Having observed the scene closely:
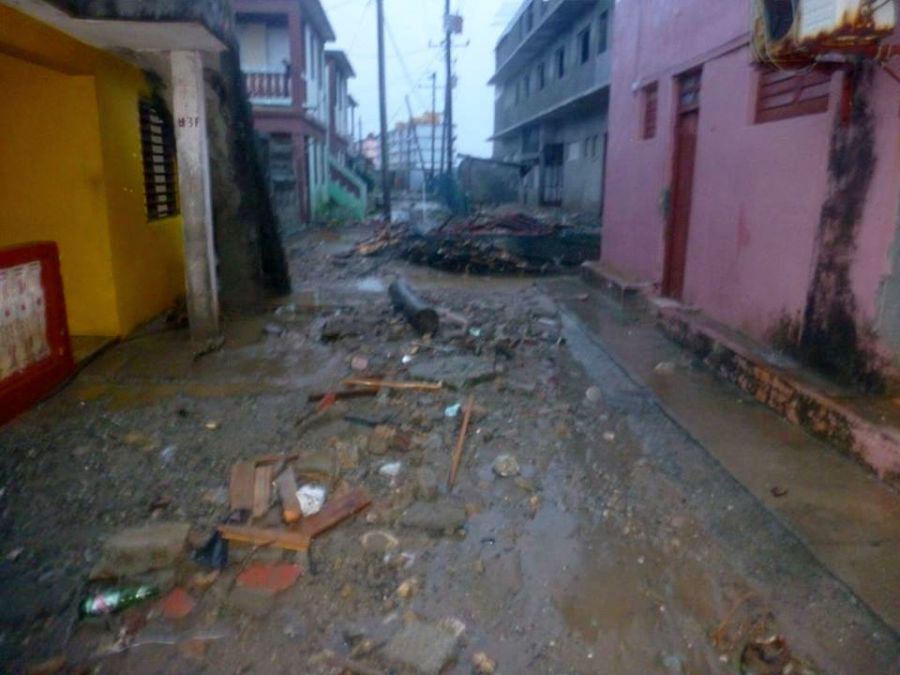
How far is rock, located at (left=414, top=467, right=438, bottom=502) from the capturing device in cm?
366

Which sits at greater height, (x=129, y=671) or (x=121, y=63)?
(x=121, y=63)

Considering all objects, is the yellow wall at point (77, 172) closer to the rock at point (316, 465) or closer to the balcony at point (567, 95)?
the rock at point (316, 465)

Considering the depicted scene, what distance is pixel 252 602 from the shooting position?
9.21 ft

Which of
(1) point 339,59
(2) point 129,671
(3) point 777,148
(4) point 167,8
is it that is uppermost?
(1) point 339,59

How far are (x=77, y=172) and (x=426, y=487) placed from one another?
15.1 feet

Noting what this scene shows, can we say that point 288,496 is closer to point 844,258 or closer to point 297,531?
point 297,531

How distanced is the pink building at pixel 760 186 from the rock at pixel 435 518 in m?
2.81

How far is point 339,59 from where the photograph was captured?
100 feet

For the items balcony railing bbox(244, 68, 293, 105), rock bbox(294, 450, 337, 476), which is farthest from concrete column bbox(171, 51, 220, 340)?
balcony railing bbox(244, 68, 293, 105)

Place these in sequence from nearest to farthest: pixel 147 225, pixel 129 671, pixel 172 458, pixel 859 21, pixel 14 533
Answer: pixel 129 671
pixel 14 533
pixel 859 21
pixel 172 458
pixel 147 225

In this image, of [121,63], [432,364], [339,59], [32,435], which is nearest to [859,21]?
[432,364]

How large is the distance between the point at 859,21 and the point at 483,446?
10.5 ft

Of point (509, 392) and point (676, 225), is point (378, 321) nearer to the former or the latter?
point (509, 392)

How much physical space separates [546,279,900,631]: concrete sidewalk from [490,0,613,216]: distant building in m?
15.2
